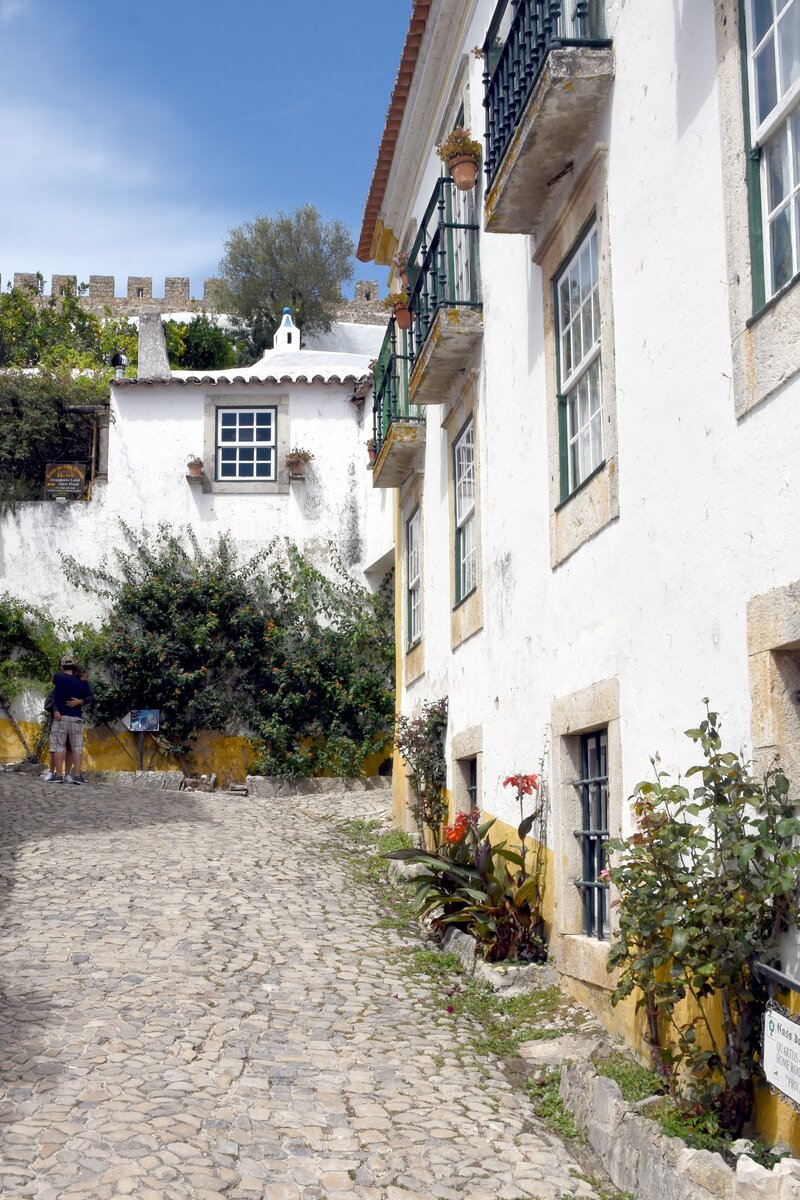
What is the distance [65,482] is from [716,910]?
16148mm

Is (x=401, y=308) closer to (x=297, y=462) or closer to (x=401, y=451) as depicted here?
(x=401, y=451)

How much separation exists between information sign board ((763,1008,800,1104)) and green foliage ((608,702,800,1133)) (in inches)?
12.9

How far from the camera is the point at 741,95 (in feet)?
14.9

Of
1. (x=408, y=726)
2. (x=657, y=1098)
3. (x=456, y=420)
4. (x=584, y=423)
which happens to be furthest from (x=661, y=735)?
(x=408, y=726)

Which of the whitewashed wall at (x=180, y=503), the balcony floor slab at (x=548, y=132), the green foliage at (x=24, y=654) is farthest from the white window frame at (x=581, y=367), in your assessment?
the green foliage at (x=24, y=654)

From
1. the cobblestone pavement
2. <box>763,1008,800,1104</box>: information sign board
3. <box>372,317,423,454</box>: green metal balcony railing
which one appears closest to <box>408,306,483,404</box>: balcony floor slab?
<box>372,317,423,454</box>: green metal balcony railing

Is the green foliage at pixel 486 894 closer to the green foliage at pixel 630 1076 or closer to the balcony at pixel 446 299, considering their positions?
the green foliage at pixel 630 1076

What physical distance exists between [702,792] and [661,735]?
101 cm

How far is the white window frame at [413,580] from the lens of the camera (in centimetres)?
1262

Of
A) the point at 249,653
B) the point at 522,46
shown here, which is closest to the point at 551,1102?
the point at 522,46

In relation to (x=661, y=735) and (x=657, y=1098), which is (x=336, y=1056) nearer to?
(x=657, y=1098)

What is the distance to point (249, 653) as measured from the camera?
17.7m

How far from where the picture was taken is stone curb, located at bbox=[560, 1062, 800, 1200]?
355cm

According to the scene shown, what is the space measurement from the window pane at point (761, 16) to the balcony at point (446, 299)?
185 inches
